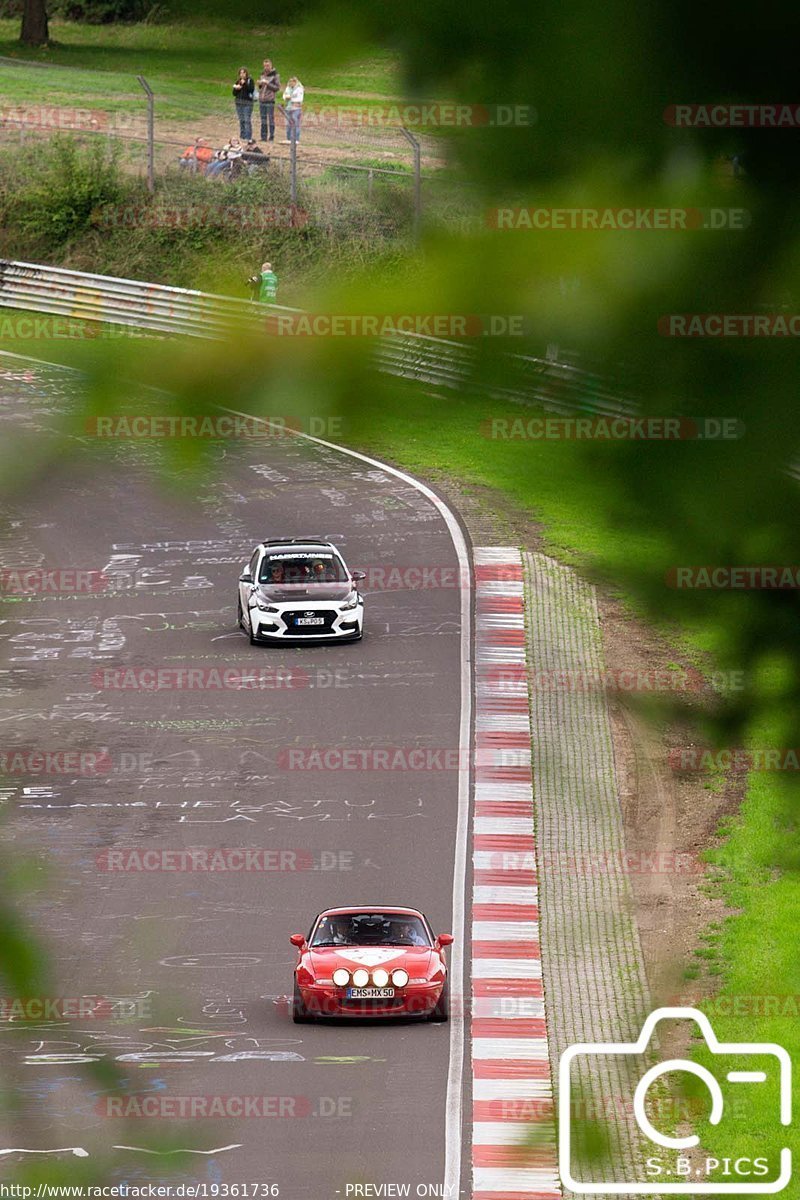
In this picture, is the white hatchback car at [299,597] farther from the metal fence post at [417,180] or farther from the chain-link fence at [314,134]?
the metal fence post at [417,180]

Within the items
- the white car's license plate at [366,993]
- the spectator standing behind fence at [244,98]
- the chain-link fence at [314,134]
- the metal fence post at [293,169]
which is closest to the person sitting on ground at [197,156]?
the chain-link fence at [314,134]

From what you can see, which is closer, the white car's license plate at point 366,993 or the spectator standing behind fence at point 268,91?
the spectator standing behind fence at point 268,91

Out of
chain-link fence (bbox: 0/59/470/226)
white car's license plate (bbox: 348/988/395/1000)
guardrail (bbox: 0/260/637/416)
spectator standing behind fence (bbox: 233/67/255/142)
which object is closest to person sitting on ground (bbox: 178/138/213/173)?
chain-link fence (bbox: 0/59/470/226)

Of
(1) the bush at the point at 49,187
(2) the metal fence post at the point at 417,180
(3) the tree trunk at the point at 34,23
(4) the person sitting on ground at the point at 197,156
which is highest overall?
(3) the tree trunk at the point at 34,23

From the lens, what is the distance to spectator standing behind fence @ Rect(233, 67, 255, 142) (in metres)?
1.27

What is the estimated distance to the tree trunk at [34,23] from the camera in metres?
1.69

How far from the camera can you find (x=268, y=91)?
138 cm

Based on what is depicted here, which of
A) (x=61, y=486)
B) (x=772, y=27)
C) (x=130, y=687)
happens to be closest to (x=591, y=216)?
(x=772, y=27)

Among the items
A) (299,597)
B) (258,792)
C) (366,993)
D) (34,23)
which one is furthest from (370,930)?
(34,23)

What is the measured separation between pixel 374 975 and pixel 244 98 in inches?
709

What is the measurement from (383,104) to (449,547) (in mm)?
32561

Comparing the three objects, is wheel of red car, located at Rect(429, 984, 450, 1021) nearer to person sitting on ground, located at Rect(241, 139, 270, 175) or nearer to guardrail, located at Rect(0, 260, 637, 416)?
person sitting on ground, located at Rect(241, 139, 270, 175)

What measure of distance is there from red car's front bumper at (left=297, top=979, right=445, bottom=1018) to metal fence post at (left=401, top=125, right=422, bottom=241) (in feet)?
58.8

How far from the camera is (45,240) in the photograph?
9516mm
